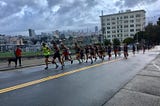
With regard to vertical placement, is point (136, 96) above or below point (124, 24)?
below

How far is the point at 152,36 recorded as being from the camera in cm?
8519

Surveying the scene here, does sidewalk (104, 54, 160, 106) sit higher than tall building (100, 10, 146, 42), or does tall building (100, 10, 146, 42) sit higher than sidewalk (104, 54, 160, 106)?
tall building (100, 10, 146, 42)

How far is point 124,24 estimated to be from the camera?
6329 inches

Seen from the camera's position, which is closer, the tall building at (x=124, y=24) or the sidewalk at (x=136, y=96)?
the sidewalk at (x=136, y=96)

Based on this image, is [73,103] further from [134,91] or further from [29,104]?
[134,91]

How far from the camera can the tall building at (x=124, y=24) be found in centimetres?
15525

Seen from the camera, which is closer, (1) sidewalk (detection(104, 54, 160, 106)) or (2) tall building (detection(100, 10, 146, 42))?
(1) sidewalk (detection(104, 54, 160, 106))

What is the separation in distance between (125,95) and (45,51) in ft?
29.1

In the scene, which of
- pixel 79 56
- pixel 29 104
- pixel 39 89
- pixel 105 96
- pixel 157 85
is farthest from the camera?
pixel 79 56

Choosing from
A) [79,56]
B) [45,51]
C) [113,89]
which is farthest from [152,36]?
[113,89]

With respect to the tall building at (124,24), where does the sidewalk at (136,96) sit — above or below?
below

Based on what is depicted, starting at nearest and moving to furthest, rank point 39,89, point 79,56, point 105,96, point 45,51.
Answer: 1. point 105,96
2. point 39,89
3. point 45,51
4. point 79,56

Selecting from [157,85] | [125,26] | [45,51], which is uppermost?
[125,26]

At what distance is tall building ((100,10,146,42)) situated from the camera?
155250 mm
